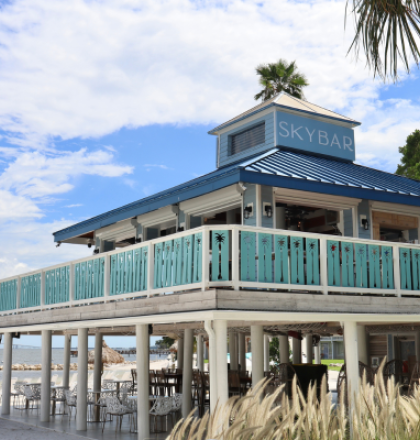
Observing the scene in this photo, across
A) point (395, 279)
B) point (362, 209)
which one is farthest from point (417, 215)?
point (395, 279)

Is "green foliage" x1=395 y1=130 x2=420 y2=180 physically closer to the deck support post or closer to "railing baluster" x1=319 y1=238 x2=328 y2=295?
the deck support post

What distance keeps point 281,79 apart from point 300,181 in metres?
Answer: 18.3

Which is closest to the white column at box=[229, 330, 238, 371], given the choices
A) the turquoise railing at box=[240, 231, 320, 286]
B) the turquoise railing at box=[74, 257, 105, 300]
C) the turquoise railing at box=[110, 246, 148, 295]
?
the turquoise railing at box=[74, 257, 105, 300]

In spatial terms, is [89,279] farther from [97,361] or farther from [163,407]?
[97,361]

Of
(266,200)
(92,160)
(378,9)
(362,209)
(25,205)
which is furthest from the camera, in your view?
(25,205)

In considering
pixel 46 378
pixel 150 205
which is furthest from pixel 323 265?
pixel 46 378

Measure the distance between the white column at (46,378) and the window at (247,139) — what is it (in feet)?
23.0

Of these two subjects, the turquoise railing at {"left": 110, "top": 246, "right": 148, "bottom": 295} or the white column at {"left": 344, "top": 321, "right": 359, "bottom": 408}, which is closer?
the white column at {"left": 344, "top": 321, "right": 359, "bottom": 408}

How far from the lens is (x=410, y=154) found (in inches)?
1232

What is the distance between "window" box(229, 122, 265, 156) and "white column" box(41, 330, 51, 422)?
7.00 metres

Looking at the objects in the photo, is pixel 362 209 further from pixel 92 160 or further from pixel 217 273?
pixel 92 160

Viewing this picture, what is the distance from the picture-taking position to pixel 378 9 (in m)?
8.48

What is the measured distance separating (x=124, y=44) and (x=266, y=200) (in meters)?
7.35

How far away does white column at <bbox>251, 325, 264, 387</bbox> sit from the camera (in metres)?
11.9
